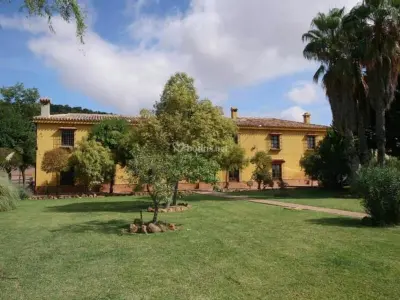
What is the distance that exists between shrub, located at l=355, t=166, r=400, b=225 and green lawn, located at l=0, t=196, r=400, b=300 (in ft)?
2.44

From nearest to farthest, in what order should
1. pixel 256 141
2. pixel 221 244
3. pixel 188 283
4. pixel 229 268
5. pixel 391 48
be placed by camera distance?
pixel 188 283 → pixel 229 268 → pixel 221 244 → pixel 391 48 → pixel 256 141

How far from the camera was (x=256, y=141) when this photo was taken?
35156 millimetres

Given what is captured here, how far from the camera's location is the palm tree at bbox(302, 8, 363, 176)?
21.5m

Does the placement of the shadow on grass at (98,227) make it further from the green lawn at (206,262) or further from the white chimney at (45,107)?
the white chimney at (45,107)

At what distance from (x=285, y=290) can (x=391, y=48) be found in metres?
18.0

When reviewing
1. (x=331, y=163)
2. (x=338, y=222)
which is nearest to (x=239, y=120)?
(x=331, y=163)

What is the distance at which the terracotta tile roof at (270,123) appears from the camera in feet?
115

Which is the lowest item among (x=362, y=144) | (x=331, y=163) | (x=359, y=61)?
(x=331, y=163)

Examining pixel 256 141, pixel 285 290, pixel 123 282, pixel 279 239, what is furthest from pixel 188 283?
pixel 256 141

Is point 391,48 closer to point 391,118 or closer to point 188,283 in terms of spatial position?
point 391,118

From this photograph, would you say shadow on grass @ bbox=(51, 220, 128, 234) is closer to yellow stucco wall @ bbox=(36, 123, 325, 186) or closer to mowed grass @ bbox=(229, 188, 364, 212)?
mowed grass @ bbox=(229, 188, 364, 212)

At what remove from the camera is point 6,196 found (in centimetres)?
1719

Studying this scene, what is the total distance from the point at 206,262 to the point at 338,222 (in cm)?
606

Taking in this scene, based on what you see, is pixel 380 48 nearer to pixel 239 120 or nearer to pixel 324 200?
pixel 324 200
